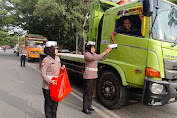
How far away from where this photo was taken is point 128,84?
3129mm

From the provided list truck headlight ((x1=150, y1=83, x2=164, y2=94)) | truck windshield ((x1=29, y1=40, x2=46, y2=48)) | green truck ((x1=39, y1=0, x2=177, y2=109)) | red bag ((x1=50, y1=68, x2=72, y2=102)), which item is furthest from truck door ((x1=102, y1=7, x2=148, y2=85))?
truck windshield ((x1=29, y1=40, x2=46, y2=48))

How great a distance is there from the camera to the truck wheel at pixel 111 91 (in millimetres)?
3281

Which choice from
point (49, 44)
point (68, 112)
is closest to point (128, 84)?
point (68, 112)

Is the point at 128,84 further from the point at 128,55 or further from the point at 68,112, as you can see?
the point at 68,112

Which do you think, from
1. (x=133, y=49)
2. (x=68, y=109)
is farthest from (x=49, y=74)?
(x=133, y=49)

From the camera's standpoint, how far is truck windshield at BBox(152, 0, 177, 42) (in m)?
2.87

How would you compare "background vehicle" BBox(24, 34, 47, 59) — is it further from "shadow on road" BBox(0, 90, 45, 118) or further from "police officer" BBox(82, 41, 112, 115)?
"police officer" BBox(82, 41, 112, 115)

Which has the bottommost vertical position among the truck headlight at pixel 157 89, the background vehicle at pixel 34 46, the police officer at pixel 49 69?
the truck headlight at pixel 157 89

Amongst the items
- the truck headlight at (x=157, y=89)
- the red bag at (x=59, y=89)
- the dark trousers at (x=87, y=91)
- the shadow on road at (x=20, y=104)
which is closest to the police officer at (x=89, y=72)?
the dark trousers at (x=87, y=91)

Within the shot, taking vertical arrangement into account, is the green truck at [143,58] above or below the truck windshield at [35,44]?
below

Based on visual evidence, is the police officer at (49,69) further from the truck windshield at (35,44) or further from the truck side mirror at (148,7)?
the truck windshield at (35,44)

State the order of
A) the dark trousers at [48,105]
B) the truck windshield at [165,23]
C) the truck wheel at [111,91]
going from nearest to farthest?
1. the dark trousers at [48,105]
2. the truck windshield at [165,23]
3. the truck wheel at [111,91]

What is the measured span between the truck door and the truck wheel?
13.2 inches

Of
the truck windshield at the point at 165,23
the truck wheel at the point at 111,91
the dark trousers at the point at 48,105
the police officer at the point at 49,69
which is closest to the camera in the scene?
the police officer at the point at 49,69
